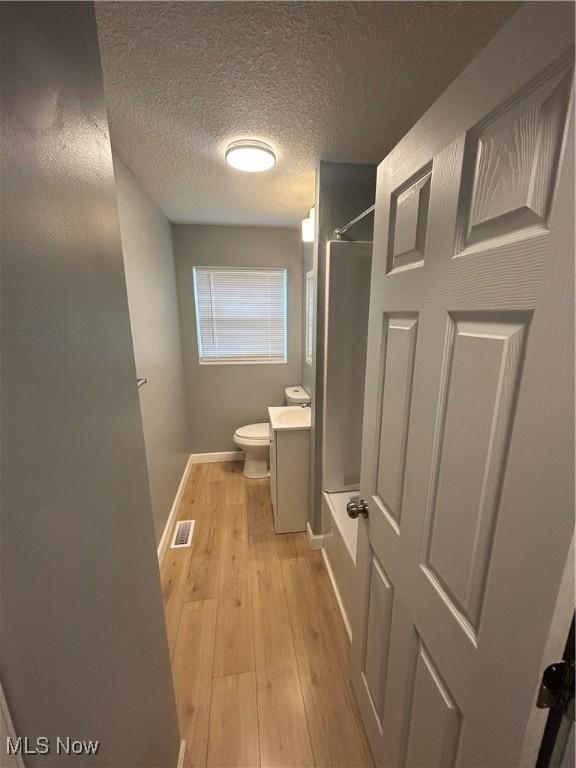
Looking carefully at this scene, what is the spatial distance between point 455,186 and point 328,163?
1.30 m

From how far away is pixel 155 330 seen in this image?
210cm

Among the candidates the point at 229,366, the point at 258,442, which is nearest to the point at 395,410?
the point at 258,442

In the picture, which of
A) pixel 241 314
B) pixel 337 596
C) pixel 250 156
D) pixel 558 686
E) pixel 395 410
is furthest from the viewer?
pixel 241 314

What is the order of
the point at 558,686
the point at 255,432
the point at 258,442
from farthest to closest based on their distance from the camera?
the point at 255,432 → the point at 258,442 → the point at 558,686

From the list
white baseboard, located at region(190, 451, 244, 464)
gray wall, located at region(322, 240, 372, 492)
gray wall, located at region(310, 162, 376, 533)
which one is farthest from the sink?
white baseboard, located at region(190, 451, 244, 464)

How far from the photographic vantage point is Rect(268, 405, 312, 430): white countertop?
204cm

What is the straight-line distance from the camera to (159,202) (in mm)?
2131

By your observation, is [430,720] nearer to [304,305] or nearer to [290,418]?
[290,418]

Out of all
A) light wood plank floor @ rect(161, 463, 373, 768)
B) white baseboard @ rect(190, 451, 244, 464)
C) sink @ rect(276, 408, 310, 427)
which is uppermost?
sink @ rect(276, 408, 310, 427)

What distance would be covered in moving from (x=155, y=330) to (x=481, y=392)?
6.88 feet

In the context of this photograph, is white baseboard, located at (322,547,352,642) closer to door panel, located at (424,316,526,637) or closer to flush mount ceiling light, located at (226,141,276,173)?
door panel, located at (424,316,526,637)

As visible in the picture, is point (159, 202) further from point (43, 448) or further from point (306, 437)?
point (43, 448)

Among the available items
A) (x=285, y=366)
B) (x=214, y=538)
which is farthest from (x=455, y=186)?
(x=285, y=366)

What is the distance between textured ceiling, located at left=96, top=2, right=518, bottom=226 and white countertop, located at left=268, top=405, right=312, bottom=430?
158 cm
